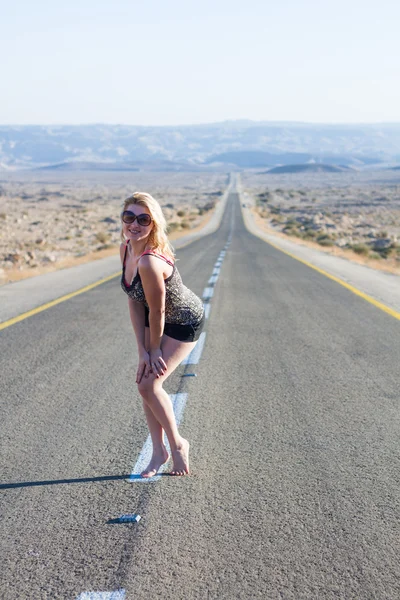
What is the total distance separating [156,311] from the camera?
12.9 ft

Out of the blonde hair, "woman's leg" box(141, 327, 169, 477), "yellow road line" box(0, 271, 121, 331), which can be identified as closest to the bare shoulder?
the blonde hair

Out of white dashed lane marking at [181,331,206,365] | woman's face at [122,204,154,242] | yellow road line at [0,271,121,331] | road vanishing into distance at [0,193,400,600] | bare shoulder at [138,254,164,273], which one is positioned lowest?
yellow road line at [0,271,121,331]

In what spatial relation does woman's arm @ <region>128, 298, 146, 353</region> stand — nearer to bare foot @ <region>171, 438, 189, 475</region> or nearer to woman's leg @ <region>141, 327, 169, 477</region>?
woman's leg @ <region>141, 327, 169, 477</region>

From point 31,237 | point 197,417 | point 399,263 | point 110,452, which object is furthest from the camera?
point 31,237

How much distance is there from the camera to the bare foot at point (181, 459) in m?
4.20

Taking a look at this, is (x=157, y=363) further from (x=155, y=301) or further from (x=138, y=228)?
(x=138, y=228)

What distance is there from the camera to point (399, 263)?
87.4ft

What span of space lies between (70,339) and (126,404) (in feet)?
9.80

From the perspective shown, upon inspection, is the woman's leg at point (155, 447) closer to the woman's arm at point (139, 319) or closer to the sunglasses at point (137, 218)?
the woman's arm at point (139, 319)

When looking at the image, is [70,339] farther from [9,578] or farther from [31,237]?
[31,237]

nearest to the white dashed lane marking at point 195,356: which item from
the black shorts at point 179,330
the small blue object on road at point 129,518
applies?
the black shorts at point 179,330

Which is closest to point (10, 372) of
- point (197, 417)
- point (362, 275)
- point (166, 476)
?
point (197, 417)

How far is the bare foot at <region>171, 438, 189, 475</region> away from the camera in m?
4.20

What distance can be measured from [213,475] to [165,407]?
0.54m
